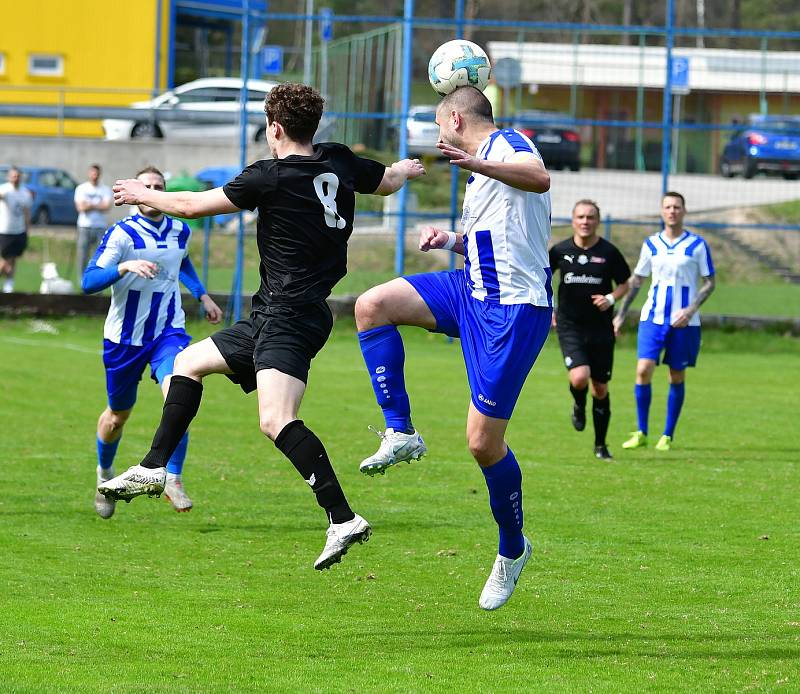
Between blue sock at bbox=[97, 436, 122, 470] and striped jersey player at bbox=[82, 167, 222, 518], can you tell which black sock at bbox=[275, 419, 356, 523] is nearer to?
striped jersey player at bbox=[82, 167, 222, 518]

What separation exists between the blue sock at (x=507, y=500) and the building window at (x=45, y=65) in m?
35.8

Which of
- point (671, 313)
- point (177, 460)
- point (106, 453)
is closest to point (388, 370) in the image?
point (177, 460)

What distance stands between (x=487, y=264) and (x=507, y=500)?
1.17 meters

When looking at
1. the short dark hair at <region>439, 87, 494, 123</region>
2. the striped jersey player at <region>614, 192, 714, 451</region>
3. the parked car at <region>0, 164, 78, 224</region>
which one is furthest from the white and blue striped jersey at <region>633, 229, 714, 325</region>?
the parked car at <region>0, 164, 78, 224</region>

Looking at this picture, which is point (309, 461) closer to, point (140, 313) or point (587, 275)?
point (140, 313)

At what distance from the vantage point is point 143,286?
29.4ft

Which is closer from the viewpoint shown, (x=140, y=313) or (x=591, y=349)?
(x=140, y=313)

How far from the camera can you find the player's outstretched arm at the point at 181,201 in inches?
237

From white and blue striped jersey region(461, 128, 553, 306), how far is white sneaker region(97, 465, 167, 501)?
1729mm

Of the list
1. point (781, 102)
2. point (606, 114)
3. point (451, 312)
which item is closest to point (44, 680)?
point (451, 312)

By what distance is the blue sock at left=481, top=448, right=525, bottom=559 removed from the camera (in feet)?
21.5

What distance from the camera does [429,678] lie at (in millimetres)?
5707

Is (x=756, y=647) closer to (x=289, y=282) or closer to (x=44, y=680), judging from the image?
(x=289, y=282)

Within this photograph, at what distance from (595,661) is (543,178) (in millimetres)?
2144
